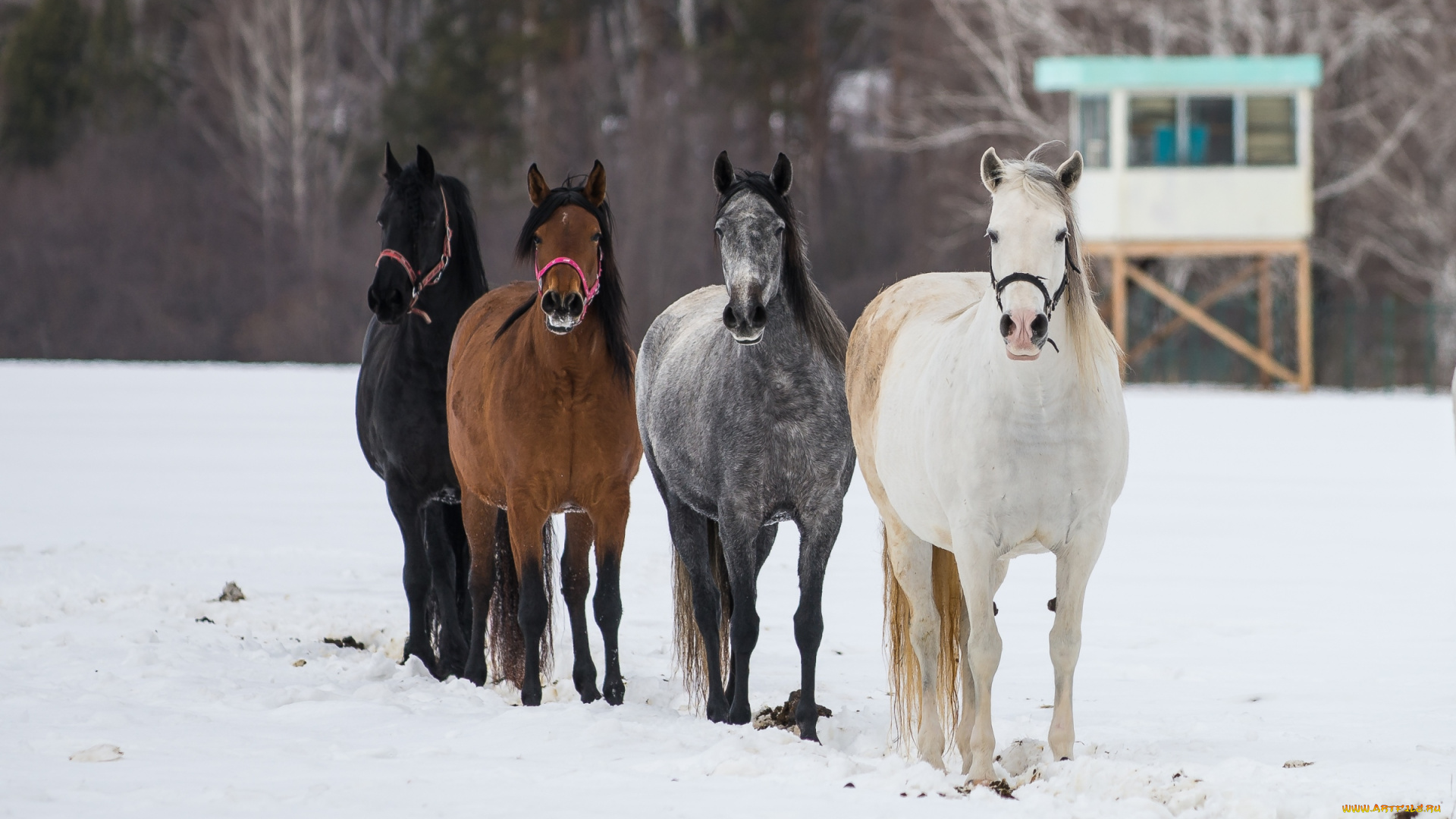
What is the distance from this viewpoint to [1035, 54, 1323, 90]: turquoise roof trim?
79.4 feet

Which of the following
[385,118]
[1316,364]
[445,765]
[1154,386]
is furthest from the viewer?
[385,118]

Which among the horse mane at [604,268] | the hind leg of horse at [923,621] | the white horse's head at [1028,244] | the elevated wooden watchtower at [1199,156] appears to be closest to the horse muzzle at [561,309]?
the horse mane at [604,268]

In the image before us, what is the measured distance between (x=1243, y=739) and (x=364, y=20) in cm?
3924

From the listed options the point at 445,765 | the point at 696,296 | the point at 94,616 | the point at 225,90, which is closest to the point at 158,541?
the point at 94,616

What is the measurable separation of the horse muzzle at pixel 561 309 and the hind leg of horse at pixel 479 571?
1.07 metres

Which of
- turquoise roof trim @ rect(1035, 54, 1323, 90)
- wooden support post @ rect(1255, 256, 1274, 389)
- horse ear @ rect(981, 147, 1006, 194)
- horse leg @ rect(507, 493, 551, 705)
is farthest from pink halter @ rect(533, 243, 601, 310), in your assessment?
wooden support post @ rect(1255, 256, 1274, 389)

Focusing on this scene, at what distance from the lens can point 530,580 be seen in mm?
6004

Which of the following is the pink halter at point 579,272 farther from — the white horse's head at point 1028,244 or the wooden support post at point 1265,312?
the wooden support post at point 1265,312

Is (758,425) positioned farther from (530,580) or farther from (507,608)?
(507,608)

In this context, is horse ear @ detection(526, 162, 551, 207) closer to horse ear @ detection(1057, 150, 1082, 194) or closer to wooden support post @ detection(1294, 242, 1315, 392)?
horse ear @ detection(1057, 150, 1082, 194)

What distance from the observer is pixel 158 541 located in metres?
10.4

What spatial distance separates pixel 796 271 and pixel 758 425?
0.62 meters

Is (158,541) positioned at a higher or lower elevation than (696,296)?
lower

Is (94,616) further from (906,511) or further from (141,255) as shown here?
(141,255)
